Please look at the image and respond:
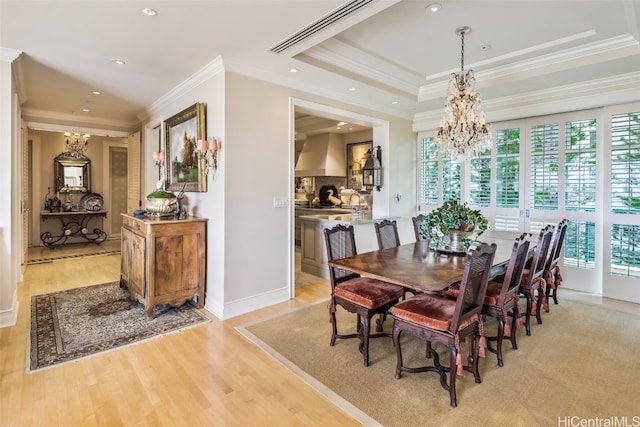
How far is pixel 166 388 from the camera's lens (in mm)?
2211

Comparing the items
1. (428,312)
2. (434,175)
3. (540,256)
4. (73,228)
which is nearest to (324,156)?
(434,175)

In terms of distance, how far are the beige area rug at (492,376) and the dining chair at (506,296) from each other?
0.51 feet

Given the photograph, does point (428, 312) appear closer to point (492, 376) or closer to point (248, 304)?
point (492, 376)

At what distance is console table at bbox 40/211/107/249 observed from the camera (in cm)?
718

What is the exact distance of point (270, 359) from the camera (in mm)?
2594

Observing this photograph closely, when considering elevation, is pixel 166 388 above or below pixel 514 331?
below

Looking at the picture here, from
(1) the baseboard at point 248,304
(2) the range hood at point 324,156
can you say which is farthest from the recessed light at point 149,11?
(2) the range hood at point 324,156

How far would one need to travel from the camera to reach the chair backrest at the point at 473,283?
198 centimetres

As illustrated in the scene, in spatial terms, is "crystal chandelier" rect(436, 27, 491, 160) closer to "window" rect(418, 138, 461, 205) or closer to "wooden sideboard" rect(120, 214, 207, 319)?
"window" rect(418, 138, 461, 205)

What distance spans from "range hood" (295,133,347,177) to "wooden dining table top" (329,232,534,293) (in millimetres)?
4643

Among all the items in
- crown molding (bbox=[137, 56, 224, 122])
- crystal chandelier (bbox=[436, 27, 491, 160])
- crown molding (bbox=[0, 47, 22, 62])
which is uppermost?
crown molding (bbox=[137, 56, 224, 122])

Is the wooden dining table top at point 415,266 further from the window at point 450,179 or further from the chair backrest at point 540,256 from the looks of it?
the window at point 450,179

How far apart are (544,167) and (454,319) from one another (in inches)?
139

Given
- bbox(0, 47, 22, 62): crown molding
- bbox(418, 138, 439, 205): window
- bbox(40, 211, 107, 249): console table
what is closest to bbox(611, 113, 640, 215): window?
bbox(418, 138, 439, 205): window
